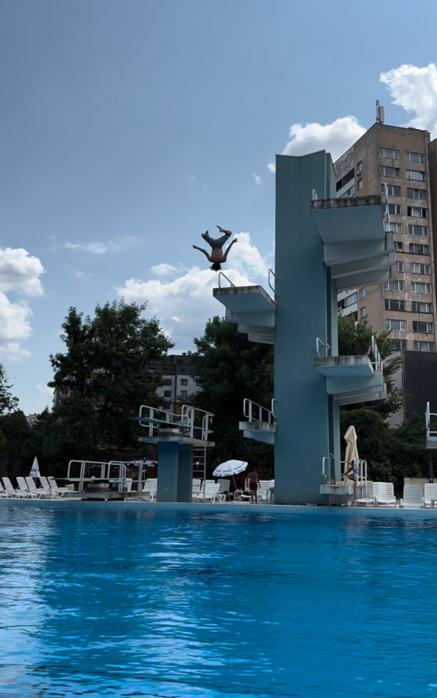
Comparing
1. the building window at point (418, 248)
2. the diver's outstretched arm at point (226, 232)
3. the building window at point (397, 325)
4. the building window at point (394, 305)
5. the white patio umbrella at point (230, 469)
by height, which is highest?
the building window at point (418, 248)

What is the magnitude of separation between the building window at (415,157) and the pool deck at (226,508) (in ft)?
163

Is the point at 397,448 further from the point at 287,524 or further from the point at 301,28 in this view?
the point at 301,28

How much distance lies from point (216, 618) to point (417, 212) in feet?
198

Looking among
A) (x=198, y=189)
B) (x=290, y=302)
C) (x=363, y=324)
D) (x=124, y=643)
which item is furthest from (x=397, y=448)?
(x=124, y=643)

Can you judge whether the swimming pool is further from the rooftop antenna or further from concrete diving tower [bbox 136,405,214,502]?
the rooftop antenna

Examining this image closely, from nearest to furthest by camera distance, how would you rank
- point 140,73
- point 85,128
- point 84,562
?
1. point 84,562
2. point 140,73
3. point 85,128

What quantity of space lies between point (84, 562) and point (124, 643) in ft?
14.8

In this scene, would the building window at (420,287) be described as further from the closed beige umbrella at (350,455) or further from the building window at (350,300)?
the closed beige umbrella at (350,455)

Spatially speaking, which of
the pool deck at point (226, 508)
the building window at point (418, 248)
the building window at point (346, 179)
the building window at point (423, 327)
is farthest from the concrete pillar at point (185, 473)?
the building window at point (346, 179)

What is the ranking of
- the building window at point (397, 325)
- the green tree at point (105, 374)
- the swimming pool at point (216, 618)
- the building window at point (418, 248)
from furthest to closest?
1. the building window at point (418, 248)
2. the building window at point (397, 325)
3. the green tree at point (105, 374)
4. the swimming pool at point (216, 618)

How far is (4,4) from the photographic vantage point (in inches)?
857

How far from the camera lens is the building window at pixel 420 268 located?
6066cm

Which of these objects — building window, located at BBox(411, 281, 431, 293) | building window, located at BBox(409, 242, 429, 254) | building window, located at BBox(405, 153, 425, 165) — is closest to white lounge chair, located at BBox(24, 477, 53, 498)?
building window, located at BBox(411, 281, 431, 293)

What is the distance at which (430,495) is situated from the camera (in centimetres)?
1998
